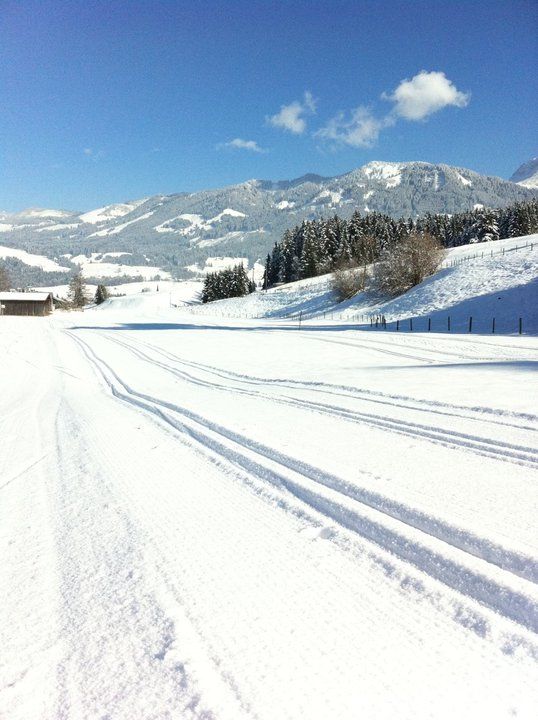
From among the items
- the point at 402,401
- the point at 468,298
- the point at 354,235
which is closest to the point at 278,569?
the point at 402,401

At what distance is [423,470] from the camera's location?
391 cm

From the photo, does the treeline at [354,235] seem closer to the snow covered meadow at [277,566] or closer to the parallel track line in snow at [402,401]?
the parallel track line in snow at [402,401]

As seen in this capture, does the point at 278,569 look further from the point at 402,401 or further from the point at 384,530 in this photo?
the point at 402,401

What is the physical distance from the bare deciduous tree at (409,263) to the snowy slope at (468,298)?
6.52 feet

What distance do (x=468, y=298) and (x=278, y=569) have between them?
40.4 metres

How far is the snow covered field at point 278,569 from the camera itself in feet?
5.77

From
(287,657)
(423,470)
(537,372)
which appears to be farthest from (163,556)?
(537,372)

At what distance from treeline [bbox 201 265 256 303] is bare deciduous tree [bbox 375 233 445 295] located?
166 feet

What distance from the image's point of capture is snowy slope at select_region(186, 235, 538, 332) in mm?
32319

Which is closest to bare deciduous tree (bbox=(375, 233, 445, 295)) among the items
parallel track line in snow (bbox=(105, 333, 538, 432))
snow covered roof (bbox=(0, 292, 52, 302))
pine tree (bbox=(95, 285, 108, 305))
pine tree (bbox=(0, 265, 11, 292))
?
parallel track line in snow (bbox=(105, 333, 538, 432))

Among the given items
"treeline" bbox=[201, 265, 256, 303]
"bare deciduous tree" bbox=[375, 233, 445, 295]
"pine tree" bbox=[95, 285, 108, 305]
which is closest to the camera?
"bare deciduous tree" bbox=[375, 233, 445, 295]

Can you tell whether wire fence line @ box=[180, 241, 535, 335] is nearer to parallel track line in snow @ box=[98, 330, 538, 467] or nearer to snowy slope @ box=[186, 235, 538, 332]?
snowy slope @ box=[186, 235, 538, 332]

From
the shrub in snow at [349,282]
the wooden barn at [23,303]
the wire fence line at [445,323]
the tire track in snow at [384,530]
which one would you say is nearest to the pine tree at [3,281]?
the wooden barn at [23,303]

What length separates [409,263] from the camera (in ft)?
164
